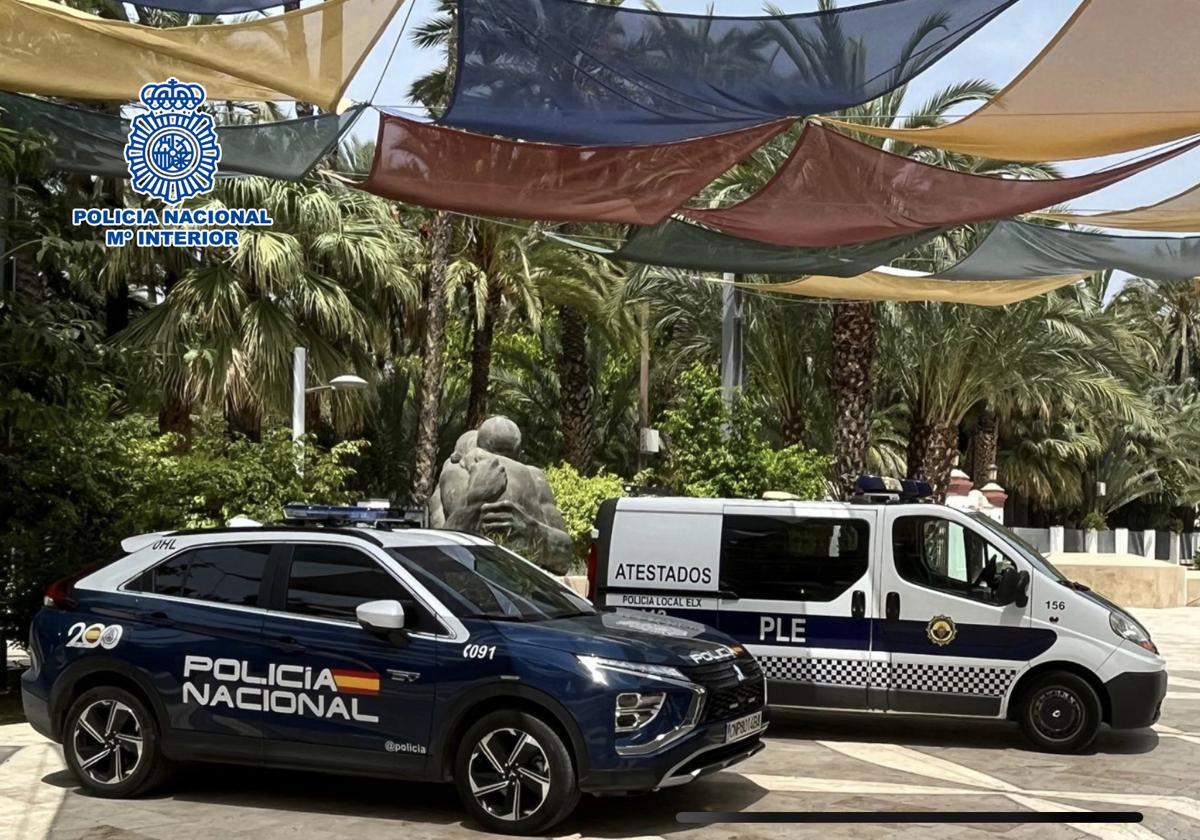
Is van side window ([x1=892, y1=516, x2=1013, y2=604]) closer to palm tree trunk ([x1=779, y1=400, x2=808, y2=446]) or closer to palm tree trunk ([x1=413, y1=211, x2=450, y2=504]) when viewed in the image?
palm tree trunk ([x1=779, y1=400, x2=808, y2=446])

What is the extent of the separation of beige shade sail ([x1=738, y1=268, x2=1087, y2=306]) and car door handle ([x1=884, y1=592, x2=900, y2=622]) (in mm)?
4636

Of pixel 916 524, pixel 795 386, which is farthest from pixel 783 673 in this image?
pixel 795 386

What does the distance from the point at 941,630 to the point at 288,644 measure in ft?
17.4

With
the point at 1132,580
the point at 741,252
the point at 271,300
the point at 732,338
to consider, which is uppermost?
the point at 271,300

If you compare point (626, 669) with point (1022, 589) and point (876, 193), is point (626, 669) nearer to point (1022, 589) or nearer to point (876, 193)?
point (1022, 589)

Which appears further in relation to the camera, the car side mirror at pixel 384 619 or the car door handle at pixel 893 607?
the car door handle at pixel 893 607

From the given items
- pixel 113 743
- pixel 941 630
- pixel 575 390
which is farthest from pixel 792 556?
pixel 575 390

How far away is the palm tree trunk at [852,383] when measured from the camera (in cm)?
2191

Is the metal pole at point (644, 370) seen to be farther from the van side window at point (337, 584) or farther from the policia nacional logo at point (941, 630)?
the van side window at point (337, 584)

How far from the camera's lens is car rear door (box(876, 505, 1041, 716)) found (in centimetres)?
1095

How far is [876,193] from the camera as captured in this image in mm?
11781

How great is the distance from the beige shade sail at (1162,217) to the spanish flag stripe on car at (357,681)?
7.95 metres

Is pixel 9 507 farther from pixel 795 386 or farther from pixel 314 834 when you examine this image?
pixel 795 386

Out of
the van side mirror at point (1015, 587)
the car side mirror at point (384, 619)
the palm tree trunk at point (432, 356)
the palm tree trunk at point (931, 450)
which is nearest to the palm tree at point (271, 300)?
the palm tree trunk at point (432, 356)
